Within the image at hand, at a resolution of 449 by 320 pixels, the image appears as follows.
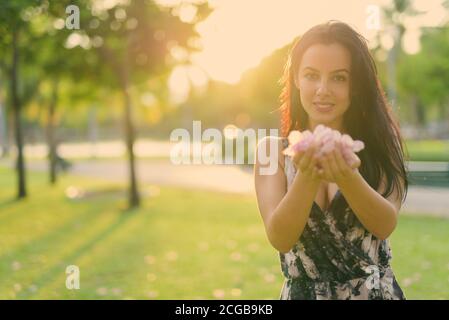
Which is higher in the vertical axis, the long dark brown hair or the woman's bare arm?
the long dark brown hair

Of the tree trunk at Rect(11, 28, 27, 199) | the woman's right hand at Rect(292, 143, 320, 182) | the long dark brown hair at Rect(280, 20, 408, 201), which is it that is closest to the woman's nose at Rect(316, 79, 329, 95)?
the long dark brown hair at Rect(280, 20, 408, 201)

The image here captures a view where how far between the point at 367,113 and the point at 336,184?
28cm

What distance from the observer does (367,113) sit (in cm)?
201

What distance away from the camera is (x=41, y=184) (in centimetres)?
2264

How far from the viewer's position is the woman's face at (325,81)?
1.91 meters

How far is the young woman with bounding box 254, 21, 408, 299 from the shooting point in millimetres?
1915

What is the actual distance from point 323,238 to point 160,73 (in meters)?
14.5

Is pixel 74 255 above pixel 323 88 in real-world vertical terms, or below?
below

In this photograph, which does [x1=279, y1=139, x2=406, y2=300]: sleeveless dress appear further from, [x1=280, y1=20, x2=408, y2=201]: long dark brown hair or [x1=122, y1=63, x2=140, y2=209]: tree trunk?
[x1=122, y1=63, x2=140, y2=209]: tree trunk

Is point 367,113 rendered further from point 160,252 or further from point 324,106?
point 160,252

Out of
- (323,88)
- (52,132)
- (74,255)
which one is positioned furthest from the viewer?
(52,132)

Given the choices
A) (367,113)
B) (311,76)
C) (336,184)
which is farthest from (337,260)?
(311,76)
